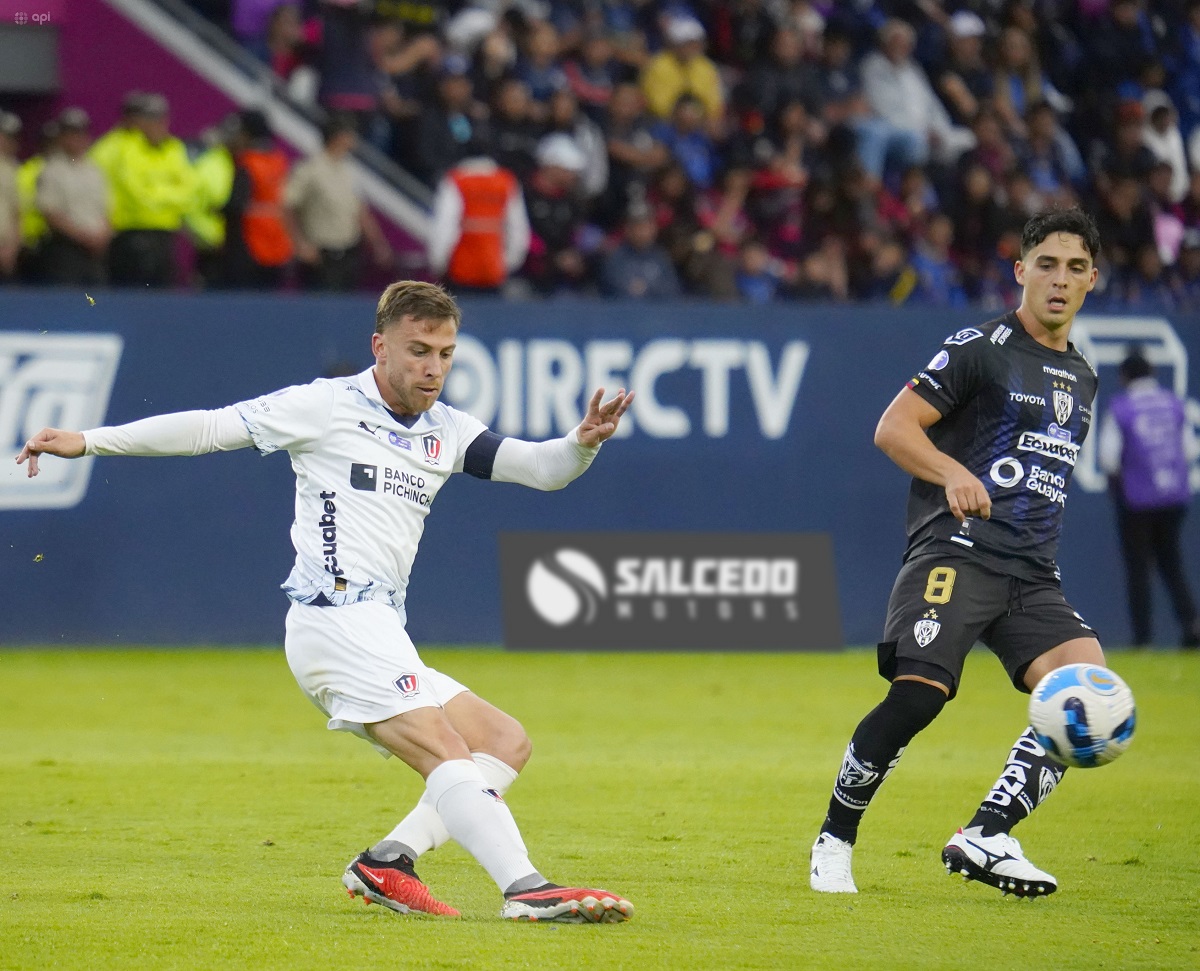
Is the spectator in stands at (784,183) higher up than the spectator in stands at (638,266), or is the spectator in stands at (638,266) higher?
the spectator in stands at (784,183)

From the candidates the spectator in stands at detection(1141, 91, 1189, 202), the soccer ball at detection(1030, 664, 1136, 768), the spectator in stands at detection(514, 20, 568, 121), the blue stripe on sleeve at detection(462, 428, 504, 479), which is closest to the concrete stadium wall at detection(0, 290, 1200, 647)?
the spectator in stands at detection(514, 20, 568, 121)

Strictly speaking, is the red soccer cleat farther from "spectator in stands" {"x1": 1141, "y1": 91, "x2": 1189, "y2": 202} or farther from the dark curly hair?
"spectator in stands" {"x1": 1141, "y1": 91, "x2": 1189, "y2": 202}

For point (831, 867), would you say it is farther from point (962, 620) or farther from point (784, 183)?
point (784, 183)

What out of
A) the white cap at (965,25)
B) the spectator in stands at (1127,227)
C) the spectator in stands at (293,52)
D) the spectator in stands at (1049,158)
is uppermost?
the white cap at (965,25)

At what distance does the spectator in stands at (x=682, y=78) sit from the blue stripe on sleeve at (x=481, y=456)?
12.9 meters

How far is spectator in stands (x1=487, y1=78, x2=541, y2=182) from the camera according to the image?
688 inches

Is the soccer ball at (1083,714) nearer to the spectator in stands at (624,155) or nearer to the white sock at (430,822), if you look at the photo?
the white sock at (430,822)

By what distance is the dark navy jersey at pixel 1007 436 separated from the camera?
695 centimetres

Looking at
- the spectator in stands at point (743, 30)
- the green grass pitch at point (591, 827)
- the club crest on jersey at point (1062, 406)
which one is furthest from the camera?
the spectator in stands at point (743, 30)

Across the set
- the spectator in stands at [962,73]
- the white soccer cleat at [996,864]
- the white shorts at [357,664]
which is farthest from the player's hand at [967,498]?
the spectator in stands at [962,73]

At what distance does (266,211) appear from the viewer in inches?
628

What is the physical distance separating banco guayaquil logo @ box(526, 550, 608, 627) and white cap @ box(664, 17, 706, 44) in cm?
626

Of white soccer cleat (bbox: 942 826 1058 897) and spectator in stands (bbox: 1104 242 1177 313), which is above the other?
spectator in stands (bbox: 1104 242 1177 313)

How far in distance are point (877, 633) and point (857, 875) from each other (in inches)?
375
